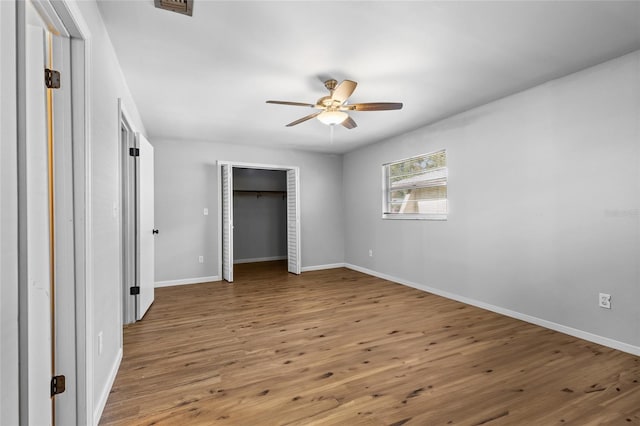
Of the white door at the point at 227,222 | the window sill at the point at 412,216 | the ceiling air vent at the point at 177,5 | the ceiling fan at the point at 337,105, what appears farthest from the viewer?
the white door at the point at 227,222

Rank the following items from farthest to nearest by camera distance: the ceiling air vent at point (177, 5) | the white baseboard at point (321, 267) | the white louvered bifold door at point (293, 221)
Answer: the white baseboard at point (321, 267)
the white louvered bifold door at point (293, 221)
the ceiling air vent at point (177, 5)

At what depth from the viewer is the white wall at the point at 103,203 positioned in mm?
1655

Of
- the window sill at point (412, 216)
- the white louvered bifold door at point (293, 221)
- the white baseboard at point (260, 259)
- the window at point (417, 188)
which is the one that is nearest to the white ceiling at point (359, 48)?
the window at point (417, 188)

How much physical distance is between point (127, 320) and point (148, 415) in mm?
1759

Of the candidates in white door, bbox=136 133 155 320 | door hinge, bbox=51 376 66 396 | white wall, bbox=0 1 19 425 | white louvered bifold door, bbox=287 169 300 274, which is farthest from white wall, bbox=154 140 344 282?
white wall, bbox=0 1 19 425

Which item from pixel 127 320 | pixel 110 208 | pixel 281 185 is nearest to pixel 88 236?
pixel 110 208

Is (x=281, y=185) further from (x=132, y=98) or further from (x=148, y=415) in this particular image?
(x=148, y=415)

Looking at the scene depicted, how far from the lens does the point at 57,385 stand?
4.63 ft

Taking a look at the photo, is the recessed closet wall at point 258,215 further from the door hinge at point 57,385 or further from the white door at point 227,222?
the door hinge at point 57,385

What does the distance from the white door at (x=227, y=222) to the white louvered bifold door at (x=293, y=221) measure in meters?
1.14

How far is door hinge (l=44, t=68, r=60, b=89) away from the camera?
1.39 meters

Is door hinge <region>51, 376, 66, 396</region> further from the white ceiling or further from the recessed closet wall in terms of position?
the recessed closet wall

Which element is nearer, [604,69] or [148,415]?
[148,415]

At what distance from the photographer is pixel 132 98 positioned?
125 inches
